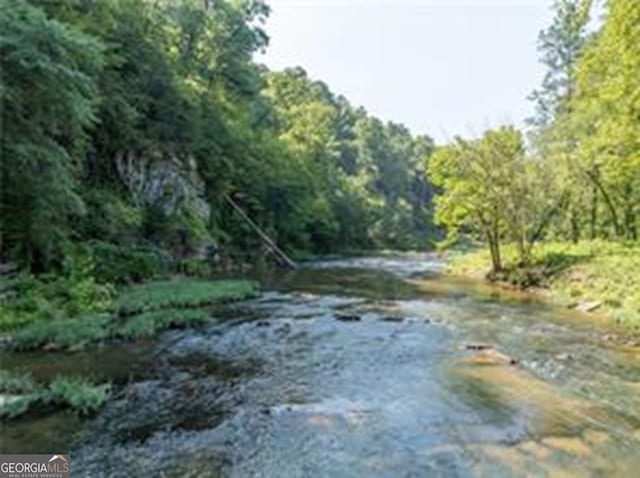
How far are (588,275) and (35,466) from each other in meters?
21.7

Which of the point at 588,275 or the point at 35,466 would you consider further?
the point at 588,275

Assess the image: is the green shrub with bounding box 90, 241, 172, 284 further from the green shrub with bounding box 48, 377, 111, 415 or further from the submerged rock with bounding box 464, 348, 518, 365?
the submerged rock with bounding box 464, 348, 518, 365

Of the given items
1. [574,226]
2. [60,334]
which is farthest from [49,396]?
[574,226]

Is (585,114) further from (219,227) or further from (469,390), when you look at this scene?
(469,390)

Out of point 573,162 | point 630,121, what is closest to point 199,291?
point 630,121

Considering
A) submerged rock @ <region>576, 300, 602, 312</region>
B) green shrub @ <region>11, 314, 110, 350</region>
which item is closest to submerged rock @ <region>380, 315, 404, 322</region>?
submerged rock @ <region>576, 300, 602, 312</region>

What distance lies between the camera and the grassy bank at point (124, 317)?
527 inches

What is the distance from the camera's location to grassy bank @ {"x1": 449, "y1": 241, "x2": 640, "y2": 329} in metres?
20.0

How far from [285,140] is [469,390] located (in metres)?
43.1

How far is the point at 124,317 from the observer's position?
54.3 feet

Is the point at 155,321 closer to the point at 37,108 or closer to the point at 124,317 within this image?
the point at 124,317

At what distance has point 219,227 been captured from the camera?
3656 cm

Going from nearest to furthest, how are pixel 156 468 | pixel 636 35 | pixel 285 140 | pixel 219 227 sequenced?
pixel 156 468 → pixel 636 35 → pixel 219 227 → pixel 285 140

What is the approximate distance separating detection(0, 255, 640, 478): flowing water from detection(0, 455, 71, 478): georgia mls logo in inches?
7.4
